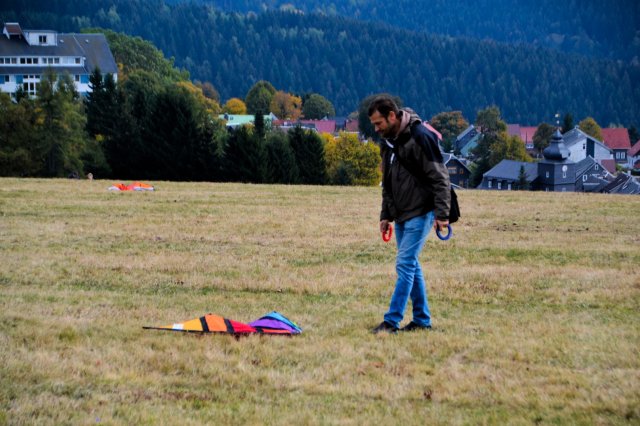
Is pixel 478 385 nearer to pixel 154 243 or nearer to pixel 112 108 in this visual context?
pixel 154 243

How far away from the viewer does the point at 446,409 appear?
6914 mm

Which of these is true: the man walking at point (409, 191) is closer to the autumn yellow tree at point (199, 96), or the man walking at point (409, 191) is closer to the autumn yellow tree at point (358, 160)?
the autumn yellow tree at point (358, 160)

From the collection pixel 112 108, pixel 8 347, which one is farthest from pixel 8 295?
pixel 112 108

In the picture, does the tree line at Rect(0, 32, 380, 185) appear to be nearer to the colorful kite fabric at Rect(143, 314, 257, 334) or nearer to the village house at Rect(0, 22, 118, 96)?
the colorful kite fabric at Rect(143, 314, 257, 334)

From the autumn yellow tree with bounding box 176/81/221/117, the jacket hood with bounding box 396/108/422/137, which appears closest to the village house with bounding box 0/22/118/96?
the autumn yellow tree with bounding box 176/81/221/117

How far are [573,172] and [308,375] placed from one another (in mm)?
143383

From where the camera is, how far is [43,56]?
151625 mm

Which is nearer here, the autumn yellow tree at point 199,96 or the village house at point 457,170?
the autumn yellow tree at point 199,96

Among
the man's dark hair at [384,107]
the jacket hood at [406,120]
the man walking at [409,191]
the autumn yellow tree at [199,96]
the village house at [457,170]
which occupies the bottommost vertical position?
the village house at [457,170]

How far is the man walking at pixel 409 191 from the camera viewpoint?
9.27 m

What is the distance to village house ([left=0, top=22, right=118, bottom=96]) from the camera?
490ft

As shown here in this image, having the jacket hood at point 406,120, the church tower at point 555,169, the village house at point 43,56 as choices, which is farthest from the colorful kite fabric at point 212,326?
the village house at point 43,56

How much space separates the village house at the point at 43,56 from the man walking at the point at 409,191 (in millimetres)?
144787

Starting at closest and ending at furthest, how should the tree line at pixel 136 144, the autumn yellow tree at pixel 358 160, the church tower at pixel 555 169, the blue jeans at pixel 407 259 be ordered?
the blue jeans at pixel 407 259, the tree line at pixel 136 144, the autumn yellow tree at pixel 358 160, the church tower at pixel 555 169
